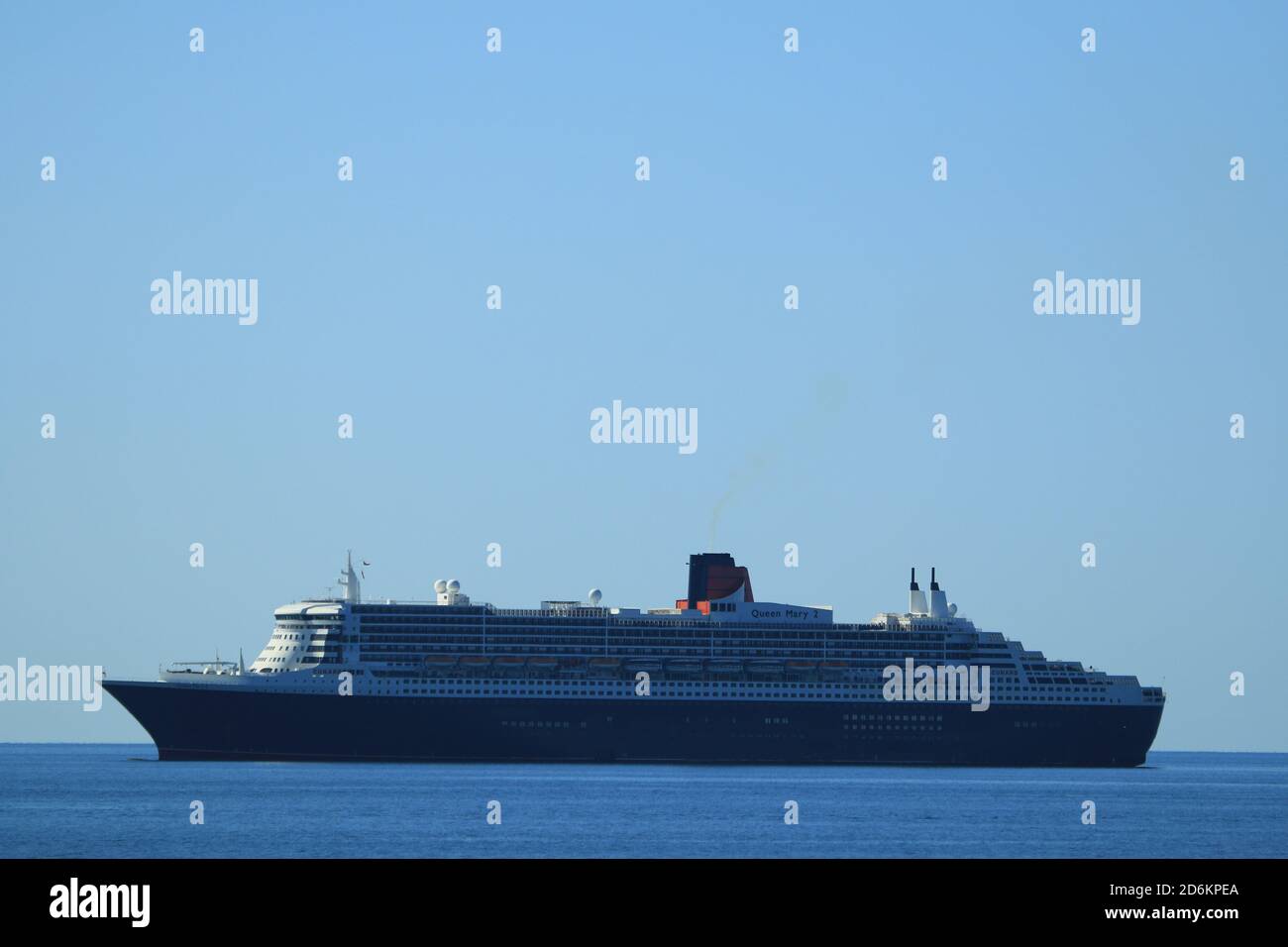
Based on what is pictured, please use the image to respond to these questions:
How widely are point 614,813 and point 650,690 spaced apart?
108 ft

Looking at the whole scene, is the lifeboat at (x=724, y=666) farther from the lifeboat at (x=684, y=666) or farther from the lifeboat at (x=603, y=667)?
the lifeboat at (x=603, y=667)

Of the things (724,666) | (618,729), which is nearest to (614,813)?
(618,729)

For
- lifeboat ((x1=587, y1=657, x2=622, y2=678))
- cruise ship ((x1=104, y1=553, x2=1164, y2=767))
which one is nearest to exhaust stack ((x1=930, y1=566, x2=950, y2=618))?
cruise ship ((x1=104, y1=553, x2=1164, y2=767))

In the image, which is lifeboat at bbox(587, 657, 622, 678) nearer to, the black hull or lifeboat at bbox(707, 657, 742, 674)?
the black hull

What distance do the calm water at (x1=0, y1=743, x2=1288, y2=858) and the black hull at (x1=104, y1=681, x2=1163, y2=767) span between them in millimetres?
1735

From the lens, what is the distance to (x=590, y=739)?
91.2m

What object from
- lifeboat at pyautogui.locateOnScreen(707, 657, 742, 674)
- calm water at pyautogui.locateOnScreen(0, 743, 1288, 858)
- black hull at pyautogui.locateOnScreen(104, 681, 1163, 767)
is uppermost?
lifeboat at pyautogui.locateOnScreen(707, 657, 742, 674)

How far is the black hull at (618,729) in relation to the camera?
88.3 meters

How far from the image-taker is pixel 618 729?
9156 centimetres

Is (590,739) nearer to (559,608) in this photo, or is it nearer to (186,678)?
(559,608)

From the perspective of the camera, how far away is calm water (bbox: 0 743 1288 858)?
51.0 m

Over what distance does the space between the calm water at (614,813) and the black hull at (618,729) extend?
173 centimetres
